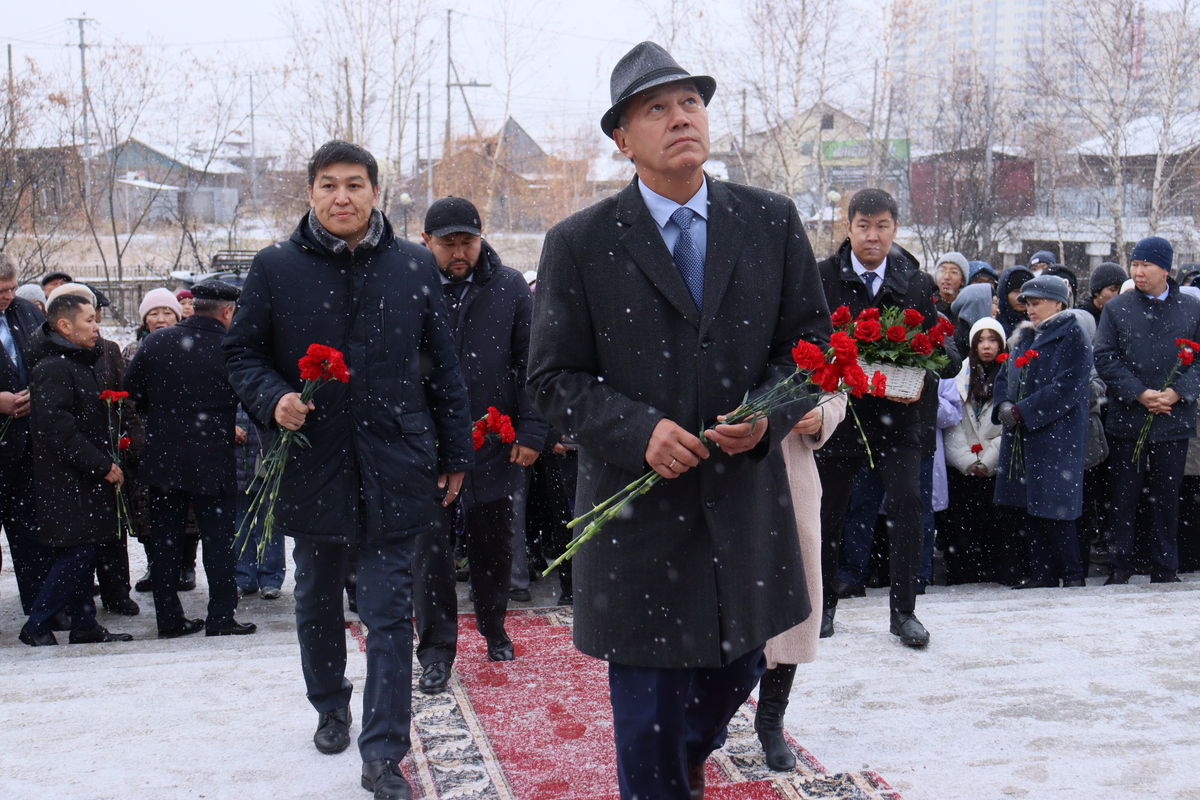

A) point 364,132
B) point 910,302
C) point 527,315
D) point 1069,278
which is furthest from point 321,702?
point 364,132

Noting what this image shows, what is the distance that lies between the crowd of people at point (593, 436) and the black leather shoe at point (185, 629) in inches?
0.7

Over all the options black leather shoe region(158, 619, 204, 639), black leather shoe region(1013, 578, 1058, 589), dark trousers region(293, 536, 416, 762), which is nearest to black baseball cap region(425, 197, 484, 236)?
dark trousers region(293, 536, 416, 762)

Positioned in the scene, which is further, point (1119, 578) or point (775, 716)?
point (1119, 578)

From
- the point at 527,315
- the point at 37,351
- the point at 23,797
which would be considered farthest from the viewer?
the point at 37,351

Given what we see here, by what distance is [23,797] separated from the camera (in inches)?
134

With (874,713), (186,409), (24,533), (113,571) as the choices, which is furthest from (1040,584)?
(24,533)

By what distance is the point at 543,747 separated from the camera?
12.5 feet

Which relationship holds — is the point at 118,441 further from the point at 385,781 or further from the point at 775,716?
the point at 775,716

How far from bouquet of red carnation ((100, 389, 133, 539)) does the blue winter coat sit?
19.2ft

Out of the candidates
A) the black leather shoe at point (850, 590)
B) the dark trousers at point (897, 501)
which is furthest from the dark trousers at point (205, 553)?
the black leather shoe at point (850, 590)

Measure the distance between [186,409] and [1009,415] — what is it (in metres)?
5.40

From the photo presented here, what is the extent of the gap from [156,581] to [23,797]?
2.90m

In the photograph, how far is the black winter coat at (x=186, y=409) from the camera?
614 centimetres

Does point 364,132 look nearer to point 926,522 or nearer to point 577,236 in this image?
point 926,522
